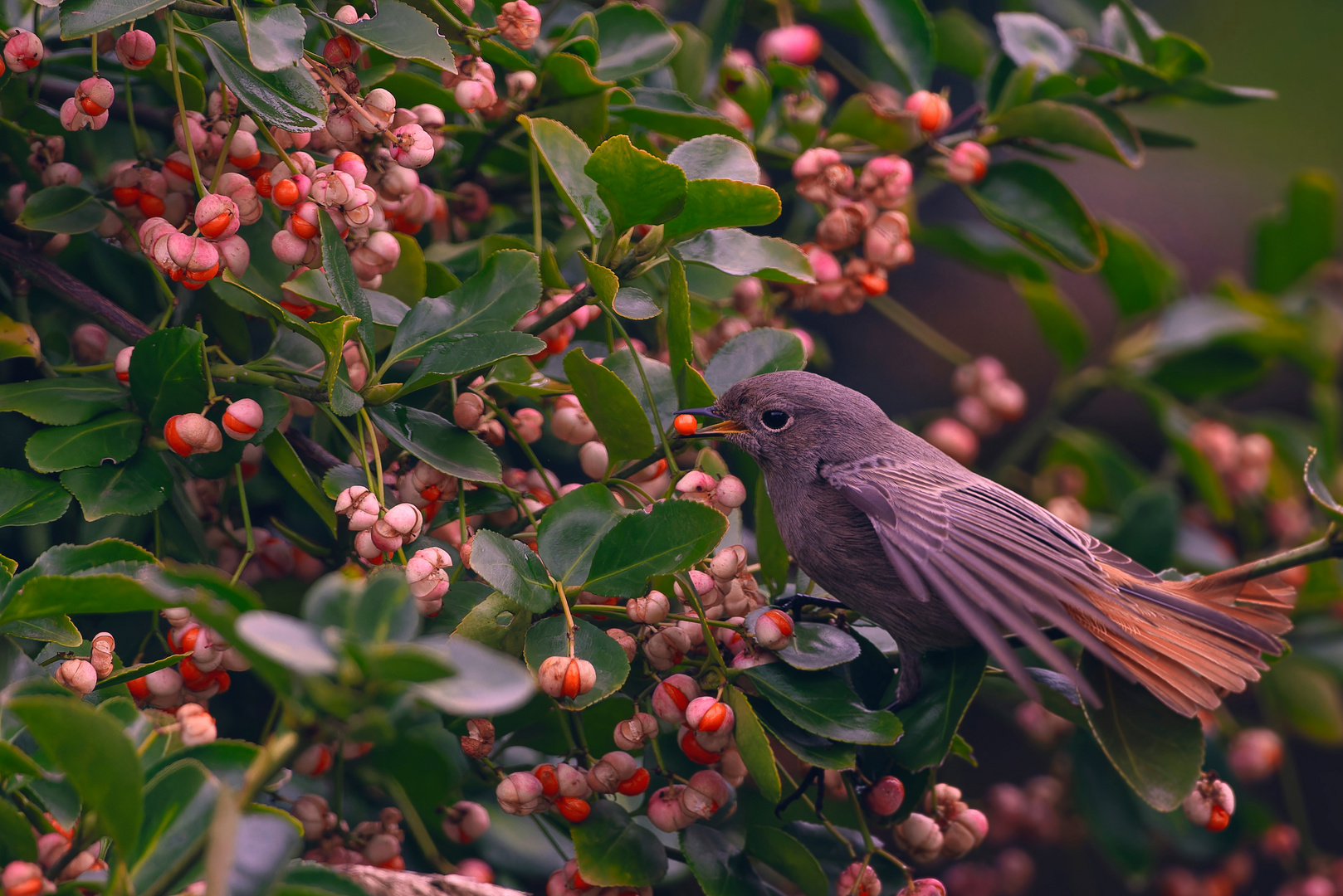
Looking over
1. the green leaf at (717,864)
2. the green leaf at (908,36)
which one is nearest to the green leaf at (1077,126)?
the green leaf at (908,36)

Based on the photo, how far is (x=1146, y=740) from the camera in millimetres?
1600

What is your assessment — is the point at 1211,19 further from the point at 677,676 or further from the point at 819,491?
the point at 677,676

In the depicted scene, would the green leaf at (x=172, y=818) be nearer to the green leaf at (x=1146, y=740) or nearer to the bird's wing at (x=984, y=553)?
the bird's wing at (x=984, y=553)

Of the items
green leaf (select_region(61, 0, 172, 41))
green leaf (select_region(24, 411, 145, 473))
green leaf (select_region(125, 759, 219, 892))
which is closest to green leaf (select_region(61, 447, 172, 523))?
green leaf (select_region(24, 411, 145, 473))

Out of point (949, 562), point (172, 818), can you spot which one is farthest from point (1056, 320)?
point (172, 818)

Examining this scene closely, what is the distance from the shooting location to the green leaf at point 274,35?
49.1 inches

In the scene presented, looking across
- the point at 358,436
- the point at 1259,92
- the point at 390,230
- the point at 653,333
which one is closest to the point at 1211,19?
the point at 1259,92

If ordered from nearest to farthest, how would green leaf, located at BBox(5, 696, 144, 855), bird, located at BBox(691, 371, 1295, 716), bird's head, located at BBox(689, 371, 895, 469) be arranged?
green leaf, located at BBox(5, 696, 144, 855) < bird, located at BBox(691, 371, 1295, 716) < bird's head, located at BBox(689, 371, 895, 469)

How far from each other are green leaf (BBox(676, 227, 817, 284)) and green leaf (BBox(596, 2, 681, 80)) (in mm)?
392

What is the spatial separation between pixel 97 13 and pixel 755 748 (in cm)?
127

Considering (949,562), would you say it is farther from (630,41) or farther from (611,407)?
(630,41)

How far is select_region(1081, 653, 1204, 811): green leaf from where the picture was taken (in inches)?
60.1

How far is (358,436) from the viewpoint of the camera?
4.62 feet

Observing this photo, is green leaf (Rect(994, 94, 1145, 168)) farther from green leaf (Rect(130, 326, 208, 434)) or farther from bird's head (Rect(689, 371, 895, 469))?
green leaf (Rect(130, 326, 208, 434))
